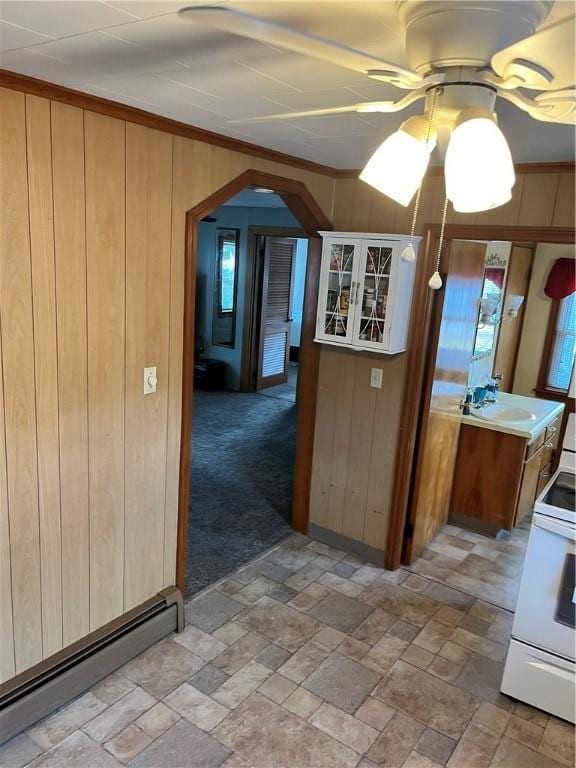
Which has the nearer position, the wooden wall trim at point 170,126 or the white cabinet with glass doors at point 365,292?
the wooden wall trim at point 170,126

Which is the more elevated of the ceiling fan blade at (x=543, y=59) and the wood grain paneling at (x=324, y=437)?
the ceiling fan blade at (x=543, y=59)

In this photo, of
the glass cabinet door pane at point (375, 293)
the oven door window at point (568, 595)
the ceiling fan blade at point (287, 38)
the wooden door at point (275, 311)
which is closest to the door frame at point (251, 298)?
the wooden door at point (275, 311)

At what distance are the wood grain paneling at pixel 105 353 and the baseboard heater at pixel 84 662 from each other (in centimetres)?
9

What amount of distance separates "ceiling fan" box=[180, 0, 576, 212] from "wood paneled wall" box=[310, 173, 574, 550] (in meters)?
2.13

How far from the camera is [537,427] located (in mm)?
3932

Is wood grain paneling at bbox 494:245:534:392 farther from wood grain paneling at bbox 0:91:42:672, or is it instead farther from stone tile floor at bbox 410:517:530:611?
wood grain paneling at bbox 0:91:42:672

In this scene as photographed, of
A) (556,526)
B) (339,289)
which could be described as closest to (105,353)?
(339,289)

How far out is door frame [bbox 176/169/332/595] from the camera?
→ 2648 millimetres

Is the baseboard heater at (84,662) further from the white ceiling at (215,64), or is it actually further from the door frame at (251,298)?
the door frame at (251,298)

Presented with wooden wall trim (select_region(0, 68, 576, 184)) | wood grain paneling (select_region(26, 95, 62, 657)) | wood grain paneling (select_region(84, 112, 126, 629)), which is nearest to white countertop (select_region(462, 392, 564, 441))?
wooden wall trim (select_region(0, 68, 576, 184))

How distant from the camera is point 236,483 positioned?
471 centimetres

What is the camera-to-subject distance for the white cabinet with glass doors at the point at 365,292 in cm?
317

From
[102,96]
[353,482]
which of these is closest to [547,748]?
[353,482]

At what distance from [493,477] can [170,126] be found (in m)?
3.07
